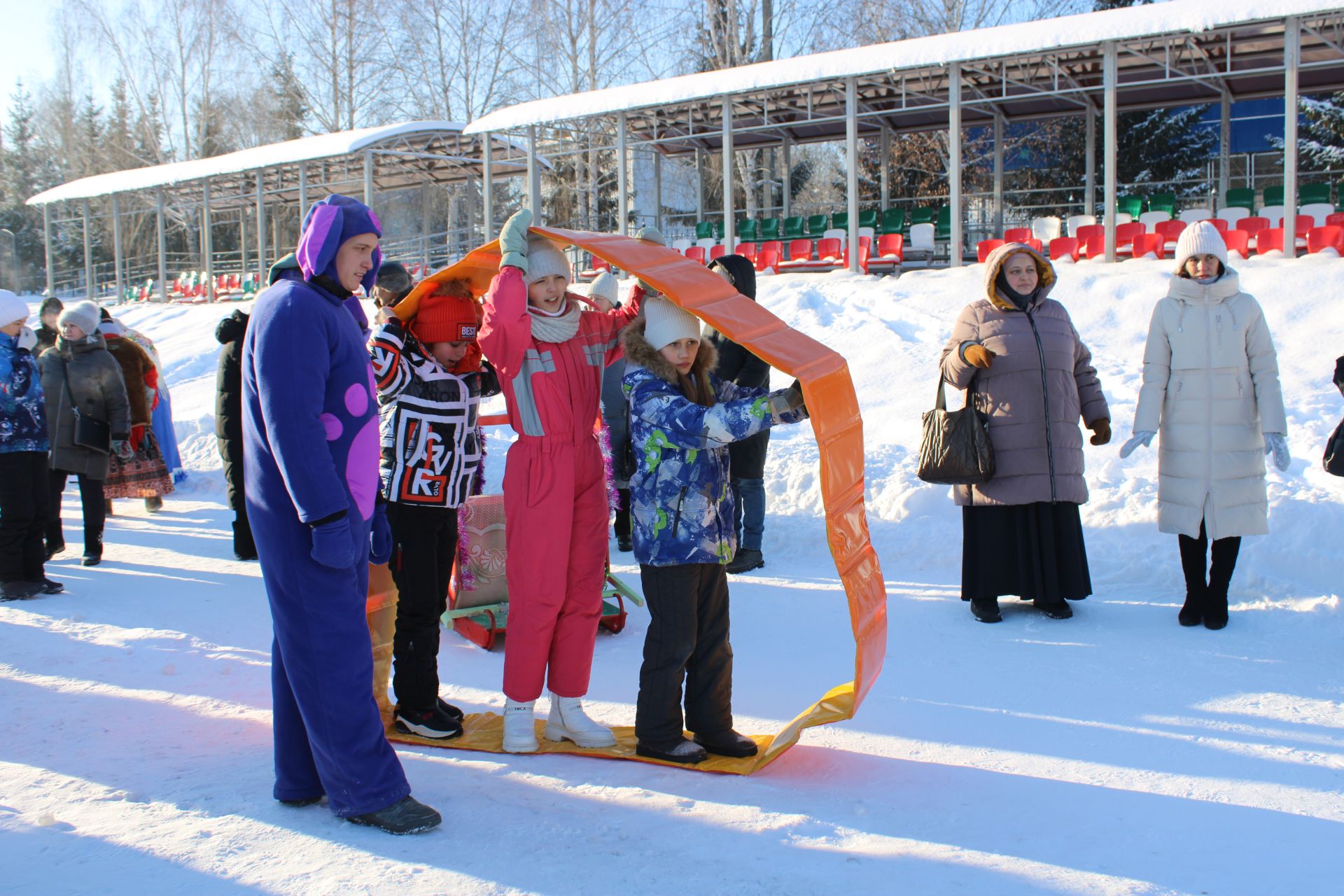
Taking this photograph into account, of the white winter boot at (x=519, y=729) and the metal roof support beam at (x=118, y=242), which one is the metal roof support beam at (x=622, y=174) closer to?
the white winter boot at (x=519, y=729)

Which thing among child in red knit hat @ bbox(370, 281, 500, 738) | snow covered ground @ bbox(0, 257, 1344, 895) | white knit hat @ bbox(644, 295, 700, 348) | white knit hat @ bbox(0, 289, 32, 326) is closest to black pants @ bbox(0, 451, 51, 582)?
snow covered ground @ bbox(0, 257, 1344, 895)

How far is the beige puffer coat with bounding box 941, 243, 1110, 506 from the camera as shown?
214 inches

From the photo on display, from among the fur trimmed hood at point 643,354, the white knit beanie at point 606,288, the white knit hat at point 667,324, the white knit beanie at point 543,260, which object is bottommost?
the fur trimmed hood at point 643,354

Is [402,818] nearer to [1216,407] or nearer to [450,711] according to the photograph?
[450,711]

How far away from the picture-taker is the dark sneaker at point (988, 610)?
17.9 ft

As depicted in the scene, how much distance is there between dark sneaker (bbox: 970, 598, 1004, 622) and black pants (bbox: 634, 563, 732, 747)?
209cm

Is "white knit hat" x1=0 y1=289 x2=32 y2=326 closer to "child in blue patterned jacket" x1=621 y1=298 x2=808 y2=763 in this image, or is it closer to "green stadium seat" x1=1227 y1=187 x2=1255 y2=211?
"child in blue patterned jacket" x1=621 y1=298 x2=808 y2=763

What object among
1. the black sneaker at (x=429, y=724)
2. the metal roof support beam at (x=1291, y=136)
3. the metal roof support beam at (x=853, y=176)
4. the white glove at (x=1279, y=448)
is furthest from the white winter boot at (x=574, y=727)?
the metal roof support beam at (x=853, y=176)

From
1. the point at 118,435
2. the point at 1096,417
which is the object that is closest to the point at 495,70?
the point at 118,435

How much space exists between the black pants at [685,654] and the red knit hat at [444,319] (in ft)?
3.70

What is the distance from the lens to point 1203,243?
532 centimetres

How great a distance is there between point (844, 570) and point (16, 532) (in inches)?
209

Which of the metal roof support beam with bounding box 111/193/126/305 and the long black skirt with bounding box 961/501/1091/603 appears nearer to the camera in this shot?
the long black skirt with bounding box 961/501/1091/603

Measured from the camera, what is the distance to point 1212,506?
5.28 meters
